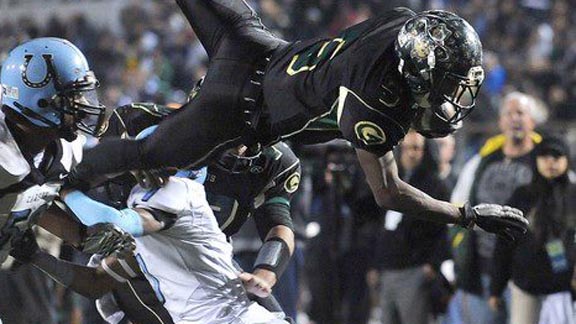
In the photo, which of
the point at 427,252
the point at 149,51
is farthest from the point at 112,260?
the point at 149,51

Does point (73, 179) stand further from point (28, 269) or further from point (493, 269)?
point (493, 269)

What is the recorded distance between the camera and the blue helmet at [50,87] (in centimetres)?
A: 470

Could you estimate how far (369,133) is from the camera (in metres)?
4.68

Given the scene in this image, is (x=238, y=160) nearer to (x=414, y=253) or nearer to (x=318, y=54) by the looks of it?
(x=318, y=54)

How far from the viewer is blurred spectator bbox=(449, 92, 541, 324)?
7473 millimetres

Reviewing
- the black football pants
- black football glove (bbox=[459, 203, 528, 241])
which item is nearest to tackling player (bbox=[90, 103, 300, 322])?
the black football pants

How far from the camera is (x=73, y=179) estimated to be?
5004mm

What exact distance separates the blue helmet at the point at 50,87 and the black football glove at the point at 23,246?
0.39m

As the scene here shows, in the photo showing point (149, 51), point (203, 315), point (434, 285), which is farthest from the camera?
point (149, 51)

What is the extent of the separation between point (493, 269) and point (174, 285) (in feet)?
9.44

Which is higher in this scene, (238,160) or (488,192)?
(238,160)

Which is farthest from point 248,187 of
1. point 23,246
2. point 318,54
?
point 23,246

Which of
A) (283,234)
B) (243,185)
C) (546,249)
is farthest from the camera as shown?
(546,249)

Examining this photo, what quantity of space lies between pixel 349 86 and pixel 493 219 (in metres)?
0.71
